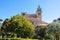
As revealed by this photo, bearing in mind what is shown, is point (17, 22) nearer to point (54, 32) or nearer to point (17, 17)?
point (17, 17)

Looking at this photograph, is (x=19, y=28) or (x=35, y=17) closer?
(x=19, y=28)

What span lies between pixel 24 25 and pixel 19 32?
3.31 metres

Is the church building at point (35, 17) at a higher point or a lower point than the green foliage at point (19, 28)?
higher

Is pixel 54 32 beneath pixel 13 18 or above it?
beneath

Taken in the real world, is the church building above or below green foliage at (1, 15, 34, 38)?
above

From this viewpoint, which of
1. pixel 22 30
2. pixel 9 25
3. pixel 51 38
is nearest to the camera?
pixel 51 38

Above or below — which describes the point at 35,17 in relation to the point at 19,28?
above

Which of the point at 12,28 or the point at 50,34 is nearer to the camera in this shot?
the point at 50,34

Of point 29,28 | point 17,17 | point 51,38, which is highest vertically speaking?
point 17,17

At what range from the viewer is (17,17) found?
208ft

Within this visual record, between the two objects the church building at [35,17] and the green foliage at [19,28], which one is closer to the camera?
the green foliage at [19,28]

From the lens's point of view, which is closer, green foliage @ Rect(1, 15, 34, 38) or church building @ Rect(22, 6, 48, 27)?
green foliage @ Rect(1, 15, 34, 38)

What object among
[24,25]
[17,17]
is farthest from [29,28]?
[17,17]

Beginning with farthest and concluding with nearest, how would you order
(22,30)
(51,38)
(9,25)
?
(9,25)
(22,30)
(51,38)
